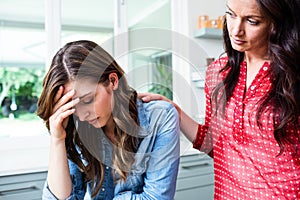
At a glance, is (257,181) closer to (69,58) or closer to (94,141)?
(94,141)

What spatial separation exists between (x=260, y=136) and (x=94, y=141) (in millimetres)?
529

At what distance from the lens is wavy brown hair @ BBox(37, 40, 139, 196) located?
82cm

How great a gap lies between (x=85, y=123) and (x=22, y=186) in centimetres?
75

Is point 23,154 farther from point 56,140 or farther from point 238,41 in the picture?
point 238,41

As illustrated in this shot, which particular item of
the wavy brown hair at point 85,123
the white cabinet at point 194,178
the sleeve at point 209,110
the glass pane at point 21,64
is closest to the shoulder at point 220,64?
the sleeve at point 209,110

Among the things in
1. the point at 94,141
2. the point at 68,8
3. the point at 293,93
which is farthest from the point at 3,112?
the point at 293,93

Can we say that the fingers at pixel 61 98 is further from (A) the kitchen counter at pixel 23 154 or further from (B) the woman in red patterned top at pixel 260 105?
(A) the kitchen counter at pixel 23 154

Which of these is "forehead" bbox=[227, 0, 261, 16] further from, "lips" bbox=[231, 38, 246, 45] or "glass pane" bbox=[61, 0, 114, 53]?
"glass pane" bbox=[61, 0, 114, 53]

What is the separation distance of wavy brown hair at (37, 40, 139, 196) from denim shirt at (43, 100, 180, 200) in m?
0.03

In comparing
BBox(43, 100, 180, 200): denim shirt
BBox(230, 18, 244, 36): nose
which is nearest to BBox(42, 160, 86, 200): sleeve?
BBox(43, 100, 180, 200): denim shirt

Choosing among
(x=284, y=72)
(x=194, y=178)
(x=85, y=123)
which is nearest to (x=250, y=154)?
(x=284, y=72)

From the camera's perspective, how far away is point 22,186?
4.72 ft

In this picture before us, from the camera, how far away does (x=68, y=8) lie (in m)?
2.04

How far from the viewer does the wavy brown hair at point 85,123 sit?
2.68 ft
